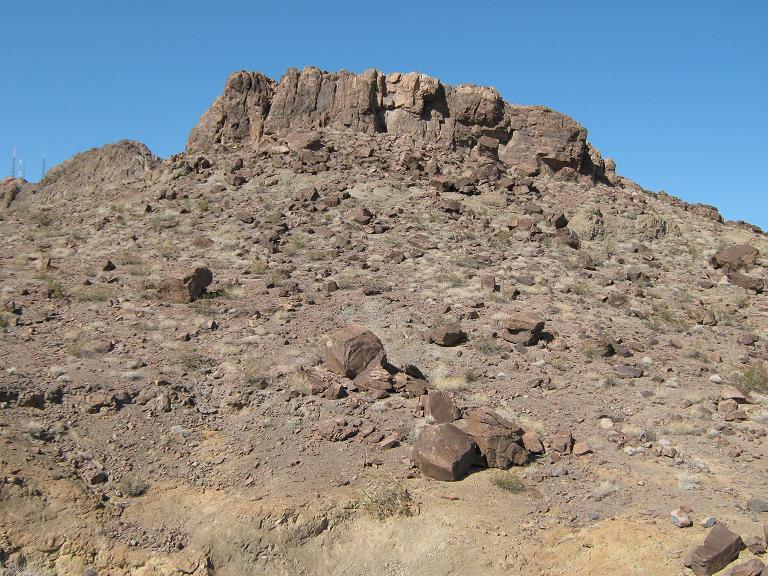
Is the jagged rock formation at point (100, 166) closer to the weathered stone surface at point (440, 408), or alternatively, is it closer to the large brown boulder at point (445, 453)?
the weathered stone surface at point (440, 408)

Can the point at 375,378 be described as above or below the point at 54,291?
below

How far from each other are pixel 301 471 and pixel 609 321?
9.42 m

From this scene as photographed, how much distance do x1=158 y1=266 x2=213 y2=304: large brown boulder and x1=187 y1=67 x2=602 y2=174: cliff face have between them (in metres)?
11.7

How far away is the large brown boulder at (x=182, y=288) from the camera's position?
647 inches

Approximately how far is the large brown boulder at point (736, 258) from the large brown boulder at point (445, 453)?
46.9 ft

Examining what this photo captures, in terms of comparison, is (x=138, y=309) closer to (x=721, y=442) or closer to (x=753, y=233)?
(x=721, y=442)

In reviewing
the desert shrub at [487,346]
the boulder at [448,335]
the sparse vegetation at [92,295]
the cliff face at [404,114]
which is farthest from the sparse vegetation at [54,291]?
the cliff face at [404,114]

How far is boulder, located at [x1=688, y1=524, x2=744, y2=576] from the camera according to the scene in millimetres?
7624

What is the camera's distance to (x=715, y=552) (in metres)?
7.65

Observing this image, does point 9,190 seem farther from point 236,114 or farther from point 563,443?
point 563,443

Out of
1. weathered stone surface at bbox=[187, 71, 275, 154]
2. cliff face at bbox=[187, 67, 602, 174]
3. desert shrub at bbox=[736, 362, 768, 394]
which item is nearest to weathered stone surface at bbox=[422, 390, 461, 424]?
desert shrub at bbox=[736, 362, 768, 394]

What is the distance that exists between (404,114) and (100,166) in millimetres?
19787

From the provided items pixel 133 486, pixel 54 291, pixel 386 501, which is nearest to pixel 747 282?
pixel 386 501

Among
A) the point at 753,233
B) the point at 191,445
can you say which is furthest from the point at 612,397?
the point at 753,233
